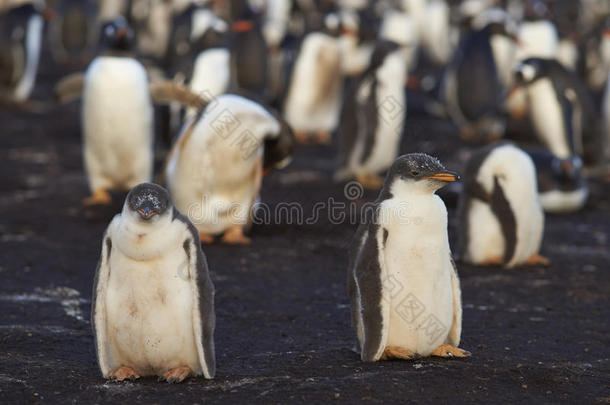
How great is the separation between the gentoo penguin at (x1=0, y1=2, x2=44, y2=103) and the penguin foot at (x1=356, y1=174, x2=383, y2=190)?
6.85 metres

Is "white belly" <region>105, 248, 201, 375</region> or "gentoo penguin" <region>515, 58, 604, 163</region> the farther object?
"gentoo penguin" <region>515, 58, 604, 163</region>

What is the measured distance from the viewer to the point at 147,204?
166 inches

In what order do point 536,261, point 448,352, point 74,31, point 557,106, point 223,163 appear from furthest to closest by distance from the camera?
point 74,31 → point 557,106 → point 223,163 → point 536,261 → point 448,352

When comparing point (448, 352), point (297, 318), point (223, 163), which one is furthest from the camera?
point (223, 163)

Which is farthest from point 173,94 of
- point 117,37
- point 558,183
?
point 558,183

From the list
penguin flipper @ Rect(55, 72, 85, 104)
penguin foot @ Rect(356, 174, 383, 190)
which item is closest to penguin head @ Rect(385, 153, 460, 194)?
penguin flipper @ Rect(55, 72, 85, 104)

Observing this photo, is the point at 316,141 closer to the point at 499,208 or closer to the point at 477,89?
the point at 477,89

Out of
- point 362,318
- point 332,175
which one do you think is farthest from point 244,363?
point 332,175

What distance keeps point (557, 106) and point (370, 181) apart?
2.72 metres

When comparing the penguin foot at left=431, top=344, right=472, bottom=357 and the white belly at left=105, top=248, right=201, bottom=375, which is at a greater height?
the white belly at left=105, top=248, right=201, bottom=375

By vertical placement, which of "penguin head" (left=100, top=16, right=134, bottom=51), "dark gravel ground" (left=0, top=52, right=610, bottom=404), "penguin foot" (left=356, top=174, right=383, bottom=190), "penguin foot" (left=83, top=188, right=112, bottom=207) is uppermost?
"penguin head" (left=100, top=16, right=134, bottom=51)

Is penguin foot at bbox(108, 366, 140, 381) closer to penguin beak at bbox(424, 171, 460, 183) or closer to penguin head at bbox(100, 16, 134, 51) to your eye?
penguin beak at bbox(424, 171, 460, 183)

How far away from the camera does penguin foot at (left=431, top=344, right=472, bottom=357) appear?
4820 millimetres

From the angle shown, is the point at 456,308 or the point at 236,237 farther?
the point at 236,237
